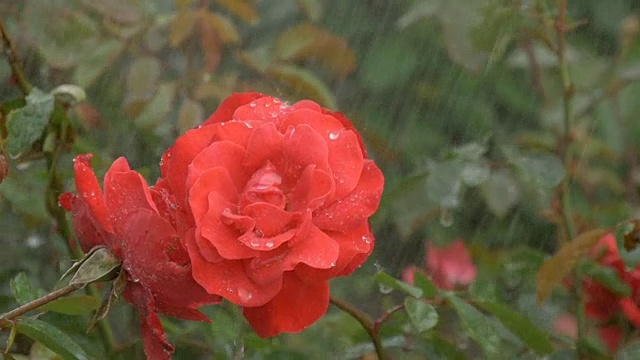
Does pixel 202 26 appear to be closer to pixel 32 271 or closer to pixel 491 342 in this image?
pixel 32 271

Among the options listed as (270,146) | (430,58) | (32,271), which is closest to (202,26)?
(32,271)

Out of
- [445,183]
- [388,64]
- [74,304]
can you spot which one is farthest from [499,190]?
[388,64]

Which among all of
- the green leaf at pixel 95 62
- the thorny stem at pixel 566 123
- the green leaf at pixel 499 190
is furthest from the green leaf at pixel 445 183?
the green leaf at pixel 95 62

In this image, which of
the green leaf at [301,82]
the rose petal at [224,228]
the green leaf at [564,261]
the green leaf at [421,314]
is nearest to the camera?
the rose petal at [224,228]

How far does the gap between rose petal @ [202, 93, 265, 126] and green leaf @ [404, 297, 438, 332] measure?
24 centimetres

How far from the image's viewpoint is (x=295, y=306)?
2.20ft

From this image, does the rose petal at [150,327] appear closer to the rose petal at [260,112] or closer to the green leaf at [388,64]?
the rose petal at [260,112]

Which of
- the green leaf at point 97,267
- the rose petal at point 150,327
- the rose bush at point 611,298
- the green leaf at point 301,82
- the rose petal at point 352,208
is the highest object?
the rose petal at point 352,208

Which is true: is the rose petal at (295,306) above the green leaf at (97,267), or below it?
below

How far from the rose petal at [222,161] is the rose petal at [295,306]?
0.24 feet

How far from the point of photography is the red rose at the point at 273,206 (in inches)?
25.5

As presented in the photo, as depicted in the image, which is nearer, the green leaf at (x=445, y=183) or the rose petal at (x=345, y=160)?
the rose petal at (x=345, y=160)

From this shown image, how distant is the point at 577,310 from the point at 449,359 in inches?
7.6

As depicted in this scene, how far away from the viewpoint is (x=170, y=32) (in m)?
1.31
